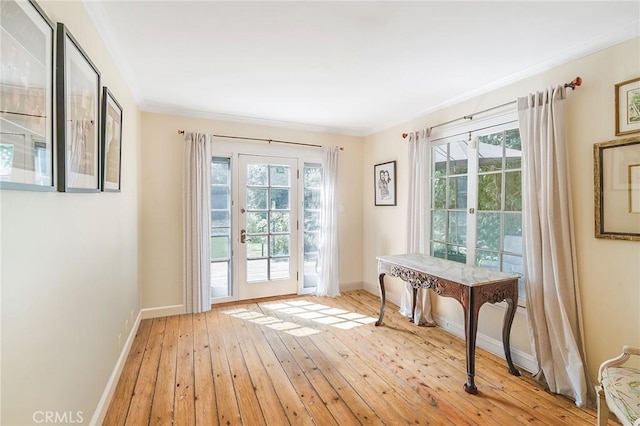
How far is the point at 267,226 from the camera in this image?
4074 mm

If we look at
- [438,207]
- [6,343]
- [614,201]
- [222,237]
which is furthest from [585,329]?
[222,237]

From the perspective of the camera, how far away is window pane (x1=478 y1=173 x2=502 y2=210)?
8.82 feet

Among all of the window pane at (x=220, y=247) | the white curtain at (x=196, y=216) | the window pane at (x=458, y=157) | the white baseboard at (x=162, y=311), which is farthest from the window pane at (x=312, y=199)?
the white baseboard at (x=162, y=311)

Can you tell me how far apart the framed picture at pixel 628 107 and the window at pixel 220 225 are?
368cm

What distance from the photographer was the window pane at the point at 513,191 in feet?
8.23

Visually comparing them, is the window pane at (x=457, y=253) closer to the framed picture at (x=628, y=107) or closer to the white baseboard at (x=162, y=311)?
the framed picture at (x=628, y=107)

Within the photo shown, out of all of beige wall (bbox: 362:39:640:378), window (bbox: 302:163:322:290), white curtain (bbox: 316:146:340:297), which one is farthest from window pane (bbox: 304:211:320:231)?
beige wall (bbox: 362:39:640:378)

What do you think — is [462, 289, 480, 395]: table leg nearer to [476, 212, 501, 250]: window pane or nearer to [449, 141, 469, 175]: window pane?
[476, 212, 501, 250]: window pane

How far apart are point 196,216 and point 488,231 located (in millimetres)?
3160

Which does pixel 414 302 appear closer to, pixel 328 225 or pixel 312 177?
pixel 328 225

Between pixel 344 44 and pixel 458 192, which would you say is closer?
pixel 344 44

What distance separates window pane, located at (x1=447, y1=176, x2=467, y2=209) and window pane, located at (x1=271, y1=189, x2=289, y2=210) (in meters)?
2.12

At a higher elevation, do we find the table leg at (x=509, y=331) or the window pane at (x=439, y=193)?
the window pane at (x=439, y=193)

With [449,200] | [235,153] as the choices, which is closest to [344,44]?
[449,200]
